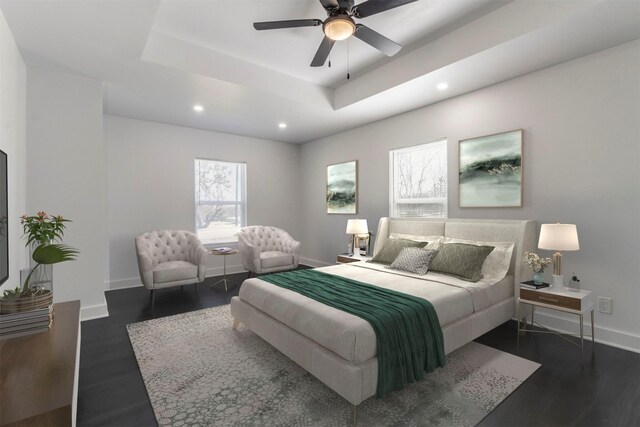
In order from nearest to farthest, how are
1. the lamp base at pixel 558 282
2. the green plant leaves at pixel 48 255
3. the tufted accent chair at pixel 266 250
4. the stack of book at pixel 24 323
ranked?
the stack of book at pixel 24 323, the green plant leaves at pixel 48 255, the lamp base at pixel 558 282, the tufted accent chair at pixel 266 250

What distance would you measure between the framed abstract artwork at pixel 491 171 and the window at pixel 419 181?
1.12 ft

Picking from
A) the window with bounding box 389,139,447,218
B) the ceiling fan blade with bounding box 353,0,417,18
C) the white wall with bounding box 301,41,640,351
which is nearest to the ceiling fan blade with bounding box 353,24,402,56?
the ceiling fan blade with bounding box 353,0,417,18

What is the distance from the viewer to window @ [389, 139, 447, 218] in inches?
171

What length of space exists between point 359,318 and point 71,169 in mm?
3555

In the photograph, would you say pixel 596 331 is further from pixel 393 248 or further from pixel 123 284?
pixel 123 284

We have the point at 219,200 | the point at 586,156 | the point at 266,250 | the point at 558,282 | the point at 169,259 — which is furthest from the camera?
the point at 219,200

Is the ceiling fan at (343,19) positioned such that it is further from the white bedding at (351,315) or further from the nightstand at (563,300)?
the nightstand at (563,300)

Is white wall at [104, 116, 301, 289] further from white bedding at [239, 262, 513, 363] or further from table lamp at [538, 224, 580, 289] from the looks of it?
table lamp at [538, 224, 580, 289]

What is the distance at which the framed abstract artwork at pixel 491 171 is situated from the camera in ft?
11.5

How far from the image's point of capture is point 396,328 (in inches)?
82.4

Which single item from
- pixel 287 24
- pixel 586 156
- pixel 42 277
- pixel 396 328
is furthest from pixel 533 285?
pixel 42 277

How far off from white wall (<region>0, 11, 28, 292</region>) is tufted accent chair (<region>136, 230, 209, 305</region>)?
1.25m

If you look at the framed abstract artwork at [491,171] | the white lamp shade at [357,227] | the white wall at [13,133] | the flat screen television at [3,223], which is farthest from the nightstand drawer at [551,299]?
the white wall at [13,133]

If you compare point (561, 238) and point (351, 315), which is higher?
point (561, 238)
